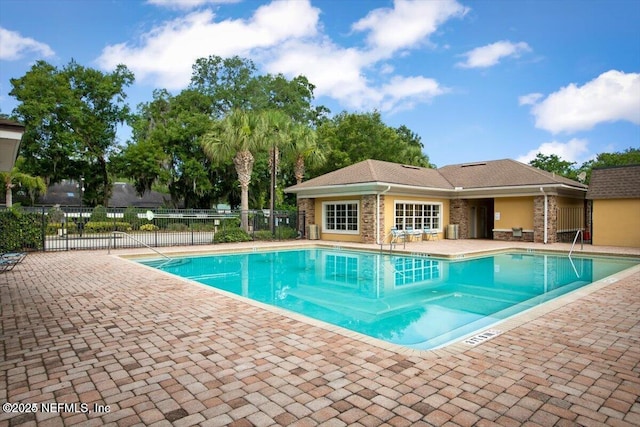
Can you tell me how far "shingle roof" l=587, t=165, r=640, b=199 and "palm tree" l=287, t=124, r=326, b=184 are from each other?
13.7 meters

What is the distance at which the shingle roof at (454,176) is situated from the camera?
1845cm

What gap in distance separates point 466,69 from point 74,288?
2024 centimetres

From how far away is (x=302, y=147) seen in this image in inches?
859

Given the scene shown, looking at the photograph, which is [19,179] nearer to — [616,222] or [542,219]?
[542,219]

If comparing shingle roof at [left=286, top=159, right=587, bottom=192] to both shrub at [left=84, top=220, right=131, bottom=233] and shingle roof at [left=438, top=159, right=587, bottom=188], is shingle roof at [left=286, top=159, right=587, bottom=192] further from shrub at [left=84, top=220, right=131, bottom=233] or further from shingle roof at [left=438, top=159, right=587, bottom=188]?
shrub at [left=84, top=220, right=131, bottom=233]

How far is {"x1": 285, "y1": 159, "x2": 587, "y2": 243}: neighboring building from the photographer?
59.3 ft

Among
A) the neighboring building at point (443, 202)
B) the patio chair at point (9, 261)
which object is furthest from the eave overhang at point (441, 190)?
the patio chair at point (9, 261)

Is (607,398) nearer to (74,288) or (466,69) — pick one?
(74,288)

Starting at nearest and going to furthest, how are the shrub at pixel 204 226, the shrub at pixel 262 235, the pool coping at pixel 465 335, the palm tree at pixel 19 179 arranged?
the pool coping at pixel 465 335, the shrub at pixel 262 235, the shrub at pixel 204 226, the palm tree at pixel 19 179

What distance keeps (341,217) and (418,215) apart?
12.9 feet

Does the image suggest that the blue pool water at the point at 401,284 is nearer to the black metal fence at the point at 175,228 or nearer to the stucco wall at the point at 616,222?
the stucco wall at the point at 616,222

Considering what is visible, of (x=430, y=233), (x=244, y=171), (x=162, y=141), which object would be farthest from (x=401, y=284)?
(x=162, y=141)

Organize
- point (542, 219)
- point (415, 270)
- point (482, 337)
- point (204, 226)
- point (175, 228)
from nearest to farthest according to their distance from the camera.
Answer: point (482, 337), point (415, 270), point (542, 219), point (175, 228), point (204, 226)

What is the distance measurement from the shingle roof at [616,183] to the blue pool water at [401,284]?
4.11 metres
